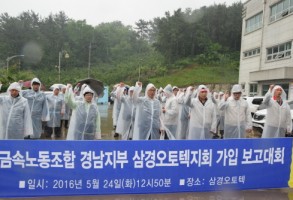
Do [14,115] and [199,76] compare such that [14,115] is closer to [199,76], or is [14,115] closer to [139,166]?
[139,166]

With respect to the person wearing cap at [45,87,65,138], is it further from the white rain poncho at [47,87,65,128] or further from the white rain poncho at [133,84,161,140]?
the white rain poncho at [133,84,161,140]

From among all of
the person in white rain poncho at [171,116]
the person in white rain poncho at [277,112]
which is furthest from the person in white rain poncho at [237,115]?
the person in white rain poncho at [171,116]

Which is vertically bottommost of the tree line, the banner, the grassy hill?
the banner

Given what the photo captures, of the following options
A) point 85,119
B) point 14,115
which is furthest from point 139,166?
point 14,115

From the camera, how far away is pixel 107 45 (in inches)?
3177

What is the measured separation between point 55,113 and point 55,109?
5.8 inches

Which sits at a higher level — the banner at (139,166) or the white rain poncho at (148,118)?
the white rain poncho at (148,118)

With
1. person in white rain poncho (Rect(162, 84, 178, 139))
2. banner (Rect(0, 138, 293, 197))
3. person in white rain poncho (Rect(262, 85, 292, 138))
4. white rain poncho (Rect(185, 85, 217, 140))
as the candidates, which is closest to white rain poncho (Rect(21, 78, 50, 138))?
person in white rain poncho (Rect(162, 84, 178, 139))

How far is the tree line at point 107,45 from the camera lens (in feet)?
190

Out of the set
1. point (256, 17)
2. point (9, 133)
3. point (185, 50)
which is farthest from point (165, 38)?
point (9, 133)

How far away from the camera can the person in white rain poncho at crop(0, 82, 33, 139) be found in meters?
5.71

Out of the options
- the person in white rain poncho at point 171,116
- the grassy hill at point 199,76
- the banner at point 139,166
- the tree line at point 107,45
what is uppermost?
the tree line at point 107,45

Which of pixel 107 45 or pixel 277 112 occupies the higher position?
pixel 107 45

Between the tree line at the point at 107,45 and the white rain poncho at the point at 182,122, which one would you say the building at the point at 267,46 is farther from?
the tree line at the point at 107,45
